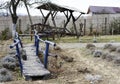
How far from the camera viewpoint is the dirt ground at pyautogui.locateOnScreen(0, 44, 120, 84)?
32.6 ft

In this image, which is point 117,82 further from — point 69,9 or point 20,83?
point 69,9


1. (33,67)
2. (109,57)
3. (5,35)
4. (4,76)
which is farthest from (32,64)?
(5,35)

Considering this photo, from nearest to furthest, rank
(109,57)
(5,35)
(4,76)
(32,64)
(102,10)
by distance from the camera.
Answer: (4,76)
(32,64)
(109,57)
(5,35)
(102,10)

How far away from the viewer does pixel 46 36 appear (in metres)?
22.7

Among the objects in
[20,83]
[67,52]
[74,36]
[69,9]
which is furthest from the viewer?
[74,36]

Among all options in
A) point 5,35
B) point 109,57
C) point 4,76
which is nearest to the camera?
point 4,76

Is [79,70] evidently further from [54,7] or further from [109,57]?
[54,7]

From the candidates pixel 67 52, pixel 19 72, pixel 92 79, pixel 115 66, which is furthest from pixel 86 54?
A: pixel 92 79

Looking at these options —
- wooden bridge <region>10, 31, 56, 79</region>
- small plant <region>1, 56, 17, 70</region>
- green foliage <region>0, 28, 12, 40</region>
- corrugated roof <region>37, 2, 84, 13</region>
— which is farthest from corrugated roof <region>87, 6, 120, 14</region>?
small plant <region>1, 56, 17, 70</region>

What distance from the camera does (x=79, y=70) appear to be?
11211mm

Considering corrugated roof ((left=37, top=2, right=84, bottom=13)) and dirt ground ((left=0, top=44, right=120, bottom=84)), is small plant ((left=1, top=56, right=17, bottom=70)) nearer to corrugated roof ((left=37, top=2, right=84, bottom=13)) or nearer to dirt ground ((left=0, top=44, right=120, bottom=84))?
dirt ground ((left=0, top=44, right=120, bottom=84))

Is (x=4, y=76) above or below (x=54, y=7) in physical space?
A: below

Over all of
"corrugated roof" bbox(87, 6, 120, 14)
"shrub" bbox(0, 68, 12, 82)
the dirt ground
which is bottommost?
"corrugated roof" bbox(87, 6, 120, 14)

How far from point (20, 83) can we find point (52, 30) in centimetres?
1463
